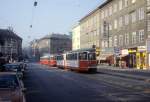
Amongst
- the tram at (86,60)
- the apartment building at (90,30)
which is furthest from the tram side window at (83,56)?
the apartment building at (90,30)

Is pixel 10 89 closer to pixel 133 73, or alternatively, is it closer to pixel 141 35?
pixel 133 73

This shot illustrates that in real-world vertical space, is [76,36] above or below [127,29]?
above

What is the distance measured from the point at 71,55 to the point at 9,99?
45.7m

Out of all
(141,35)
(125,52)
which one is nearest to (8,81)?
(141,35)

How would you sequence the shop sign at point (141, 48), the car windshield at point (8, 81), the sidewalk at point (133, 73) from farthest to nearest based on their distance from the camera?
1. the shop sign at point (141, 48)
2. the sidewalk at point (133, 73)
3. the car windshield at point (8, 81)

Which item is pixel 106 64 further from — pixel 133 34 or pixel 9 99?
pixel 9 99

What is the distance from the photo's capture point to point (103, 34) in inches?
3656

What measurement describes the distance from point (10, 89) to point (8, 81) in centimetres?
91

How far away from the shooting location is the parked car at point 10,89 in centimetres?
1251

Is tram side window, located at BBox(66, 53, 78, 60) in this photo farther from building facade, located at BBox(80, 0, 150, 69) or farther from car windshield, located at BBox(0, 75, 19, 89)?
car windshield, located at BBox(0, 75, 19, 89)

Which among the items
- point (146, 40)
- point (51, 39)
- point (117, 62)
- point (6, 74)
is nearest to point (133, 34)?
point (146, 40)

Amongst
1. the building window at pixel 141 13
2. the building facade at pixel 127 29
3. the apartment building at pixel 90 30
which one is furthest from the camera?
the apartment building at pixel 90 30

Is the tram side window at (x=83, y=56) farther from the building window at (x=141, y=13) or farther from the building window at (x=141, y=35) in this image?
the building window at (x=141, y=13)

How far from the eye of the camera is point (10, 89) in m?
13.6
